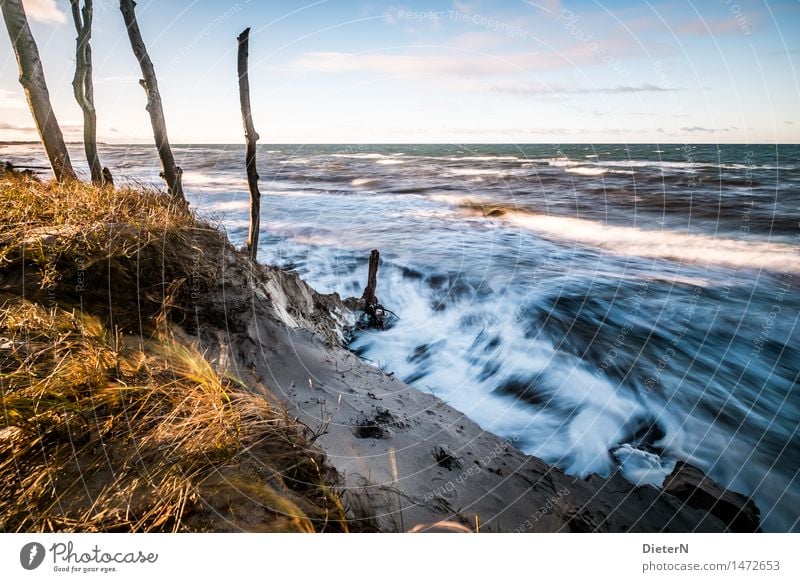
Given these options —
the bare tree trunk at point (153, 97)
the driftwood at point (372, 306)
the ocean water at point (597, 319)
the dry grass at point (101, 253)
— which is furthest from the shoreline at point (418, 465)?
the driftwood at point (372, 306)

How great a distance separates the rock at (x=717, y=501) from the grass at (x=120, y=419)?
9.59ft

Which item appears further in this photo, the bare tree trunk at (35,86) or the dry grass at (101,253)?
the bare tree trunk at (35,86)

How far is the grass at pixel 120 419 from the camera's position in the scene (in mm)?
1784

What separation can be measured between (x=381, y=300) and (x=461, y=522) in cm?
607

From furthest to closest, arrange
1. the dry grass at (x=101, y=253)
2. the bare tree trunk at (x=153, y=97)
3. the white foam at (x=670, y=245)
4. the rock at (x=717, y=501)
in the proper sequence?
the white foam at (x=670, y=245) < the bare tree trunk at (x=153, y=97) < the rock at (x=717, y=501) < the dry grass at (x=101, y=253)

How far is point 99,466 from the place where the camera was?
1.86m

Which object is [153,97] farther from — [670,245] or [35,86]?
[670,245]

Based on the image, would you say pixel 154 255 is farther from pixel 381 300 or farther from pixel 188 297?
pixel 381 300

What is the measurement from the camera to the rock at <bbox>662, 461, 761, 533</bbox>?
2945 millimetres

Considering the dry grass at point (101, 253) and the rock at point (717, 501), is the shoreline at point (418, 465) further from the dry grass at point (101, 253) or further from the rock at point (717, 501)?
the dry grass at point (101, 253)

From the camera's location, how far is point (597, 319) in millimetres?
7914

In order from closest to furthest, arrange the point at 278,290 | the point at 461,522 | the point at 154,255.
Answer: the point at 461,522, the point at 154,255, the point at 278,290
